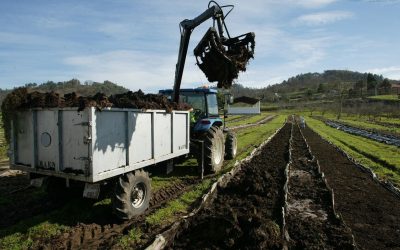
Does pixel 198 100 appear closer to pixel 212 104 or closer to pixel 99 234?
pixel 212 104

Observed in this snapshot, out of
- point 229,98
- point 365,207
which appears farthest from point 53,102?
point 365,207

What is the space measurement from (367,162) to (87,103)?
1258 cm

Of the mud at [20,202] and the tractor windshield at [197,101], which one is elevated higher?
the tractor windshield at [197,101]

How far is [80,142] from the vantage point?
6.09 m

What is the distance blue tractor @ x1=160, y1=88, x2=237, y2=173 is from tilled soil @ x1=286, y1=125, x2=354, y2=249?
8.01 ft

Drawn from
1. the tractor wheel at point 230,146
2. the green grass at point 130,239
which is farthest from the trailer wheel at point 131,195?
the tractor wheel at point 230,146

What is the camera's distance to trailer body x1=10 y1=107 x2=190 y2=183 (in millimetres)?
6023

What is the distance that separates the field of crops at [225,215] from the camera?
5.78 meters

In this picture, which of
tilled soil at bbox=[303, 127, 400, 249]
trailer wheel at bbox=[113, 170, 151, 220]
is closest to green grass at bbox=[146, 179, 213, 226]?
trailer wheel at bbox=[113, 170, 151, 220]

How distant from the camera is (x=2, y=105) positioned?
6.70 m

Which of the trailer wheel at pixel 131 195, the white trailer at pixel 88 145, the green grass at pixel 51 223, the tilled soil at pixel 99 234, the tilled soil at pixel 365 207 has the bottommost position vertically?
the tilled soil at pixel 365 207

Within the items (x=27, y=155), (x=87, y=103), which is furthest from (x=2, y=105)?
(x=87, y=103)

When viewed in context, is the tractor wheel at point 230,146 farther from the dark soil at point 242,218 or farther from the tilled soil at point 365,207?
the tilled soil at point 365,207

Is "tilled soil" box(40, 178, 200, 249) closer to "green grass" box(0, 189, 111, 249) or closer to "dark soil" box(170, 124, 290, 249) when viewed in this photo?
"green grass" box(0, 189, 111, 249)
